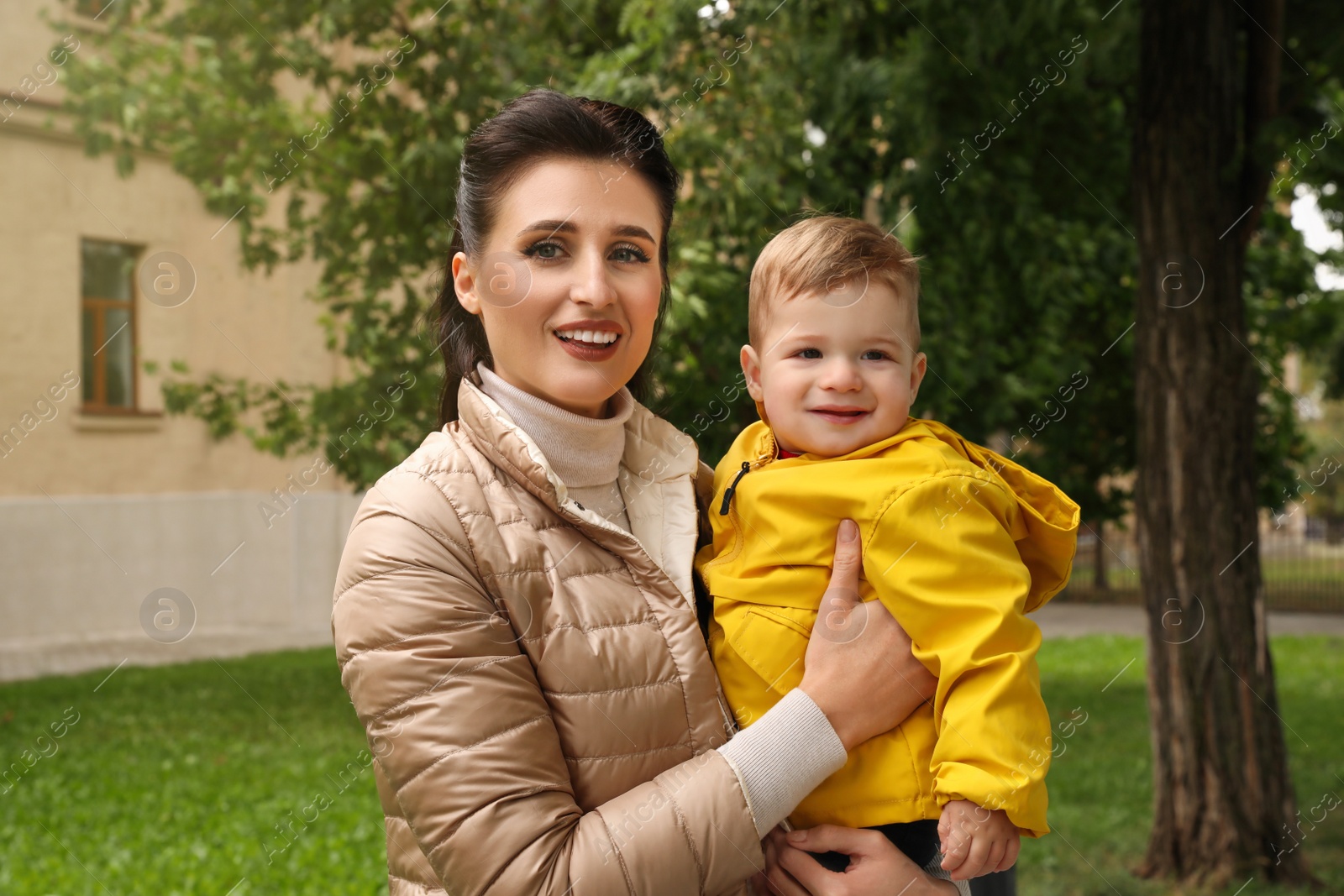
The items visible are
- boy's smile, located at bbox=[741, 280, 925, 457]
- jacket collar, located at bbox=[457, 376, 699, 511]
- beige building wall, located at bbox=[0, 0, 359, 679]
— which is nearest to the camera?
jacket collar, located at bbox=[457, 376, 699, 511]

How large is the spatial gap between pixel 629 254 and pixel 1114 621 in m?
16.8

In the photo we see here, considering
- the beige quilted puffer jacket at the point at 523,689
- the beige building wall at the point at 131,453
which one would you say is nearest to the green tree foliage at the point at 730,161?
the beige quilted puffer jacket at the point at 523,689

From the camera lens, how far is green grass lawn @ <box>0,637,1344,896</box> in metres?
5.45

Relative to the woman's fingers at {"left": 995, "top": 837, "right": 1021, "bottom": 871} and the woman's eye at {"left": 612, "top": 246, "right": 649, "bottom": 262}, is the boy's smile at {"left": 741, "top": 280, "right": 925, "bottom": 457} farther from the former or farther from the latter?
the woman's fingers at {"left": 995, "top": 837, "right": 1021, "bottom": 871}

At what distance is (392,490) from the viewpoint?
5.13 ft

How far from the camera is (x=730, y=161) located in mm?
5977

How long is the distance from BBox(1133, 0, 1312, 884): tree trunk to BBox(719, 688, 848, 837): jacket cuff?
3614 millimetres

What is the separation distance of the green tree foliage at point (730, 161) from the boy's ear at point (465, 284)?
324 centimetres

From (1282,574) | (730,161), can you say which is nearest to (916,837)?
(730,161)

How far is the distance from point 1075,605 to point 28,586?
51.5ft

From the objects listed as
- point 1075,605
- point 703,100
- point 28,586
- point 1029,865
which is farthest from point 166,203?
point 1075,605

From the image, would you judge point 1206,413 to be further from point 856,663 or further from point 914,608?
point 856,663

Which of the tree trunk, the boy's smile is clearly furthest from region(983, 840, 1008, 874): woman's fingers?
the tree trunk

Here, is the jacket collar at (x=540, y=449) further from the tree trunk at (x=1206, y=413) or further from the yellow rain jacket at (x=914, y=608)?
the tree trunk at (x=1206, y=413)
